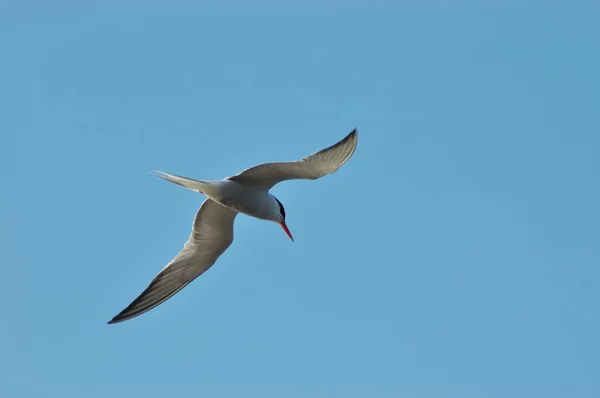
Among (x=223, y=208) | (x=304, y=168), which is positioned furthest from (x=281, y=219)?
(x=304, y=168)

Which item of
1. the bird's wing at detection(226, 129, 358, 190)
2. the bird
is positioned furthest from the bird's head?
the bird's wing at detection(226, 129, 358, 190)

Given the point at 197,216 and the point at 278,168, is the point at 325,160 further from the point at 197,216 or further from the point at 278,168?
the point at 197,216

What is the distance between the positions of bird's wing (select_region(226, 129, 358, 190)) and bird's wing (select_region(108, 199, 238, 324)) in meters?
1.06

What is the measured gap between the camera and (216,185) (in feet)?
39.1

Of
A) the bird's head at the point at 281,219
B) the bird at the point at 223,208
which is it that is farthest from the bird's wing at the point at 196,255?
the bird's head at the point at 281,219

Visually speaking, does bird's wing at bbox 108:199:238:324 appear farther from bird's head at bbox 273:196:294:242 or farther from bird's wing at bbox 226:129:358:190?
bird's wing at bbox 226:129:358:190

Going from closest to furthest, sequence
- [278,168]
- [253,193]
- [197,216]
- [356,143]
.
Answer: [356,143], [278,168], [253,193], [197,216]

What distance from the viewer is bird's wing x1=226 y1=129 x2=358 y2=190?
10805mm

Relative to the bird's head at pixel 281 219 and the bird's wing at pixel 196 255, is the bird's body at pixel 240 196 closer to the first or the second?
the bird's head at pixel 281 219

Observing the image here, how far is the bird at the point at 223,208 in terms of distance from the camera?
36.4ft

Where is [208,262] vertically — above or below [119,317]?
above

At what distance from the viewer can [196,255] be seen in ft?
44.5

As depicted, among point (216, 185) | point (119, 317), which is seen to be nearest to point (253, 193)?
point (216, 185)

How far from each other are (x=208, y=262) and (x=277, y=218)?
4.76 ft
